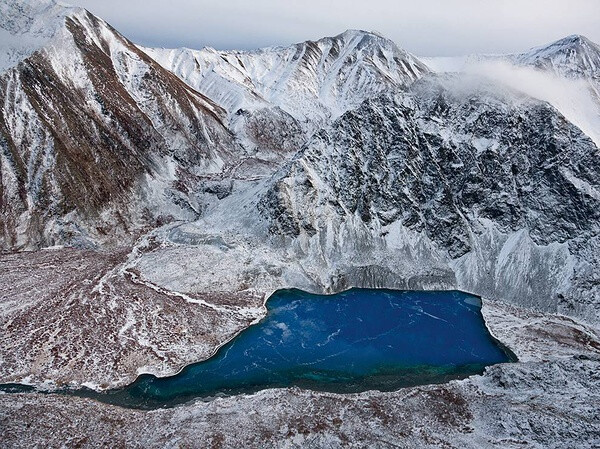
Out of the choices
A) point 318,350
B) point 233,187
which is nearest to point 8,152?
point 233,187

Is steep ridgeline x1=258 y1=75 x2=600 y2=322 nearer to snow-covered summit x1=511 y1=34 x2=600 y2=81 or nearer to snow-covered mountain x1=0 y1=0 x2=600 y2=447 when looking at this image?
snow-covered mountain x1=0 y1=0 x2=600 y2=447

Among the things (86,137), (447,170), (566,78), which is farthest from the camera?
(566,78)

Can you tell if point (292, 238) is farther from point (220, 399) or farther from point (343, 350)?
point (220, 399)

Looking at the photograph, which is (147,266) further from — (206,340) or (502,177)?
(502,177)

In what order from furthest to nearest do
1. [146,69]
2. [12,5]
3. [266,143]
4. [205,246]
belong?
Result: [266,143]
[146,69]
[12,5]
[205,246]

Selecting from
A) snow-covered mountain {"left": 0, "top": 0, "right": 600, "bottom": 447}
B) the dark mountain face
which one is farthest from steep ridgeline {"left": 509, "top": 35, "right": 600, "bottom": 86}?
the dark mountain face

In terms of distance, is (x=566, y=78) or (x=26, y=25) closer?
(x=26, y=25)

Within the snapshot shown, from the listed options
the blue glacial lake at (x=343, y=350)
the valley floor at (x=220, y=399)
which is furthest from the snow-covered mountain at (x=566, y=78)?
the valley floor at (x=220, y=399)

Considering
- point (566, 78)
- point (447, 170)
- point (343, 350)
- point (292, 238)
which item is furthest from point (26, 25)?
point (566, 78)
